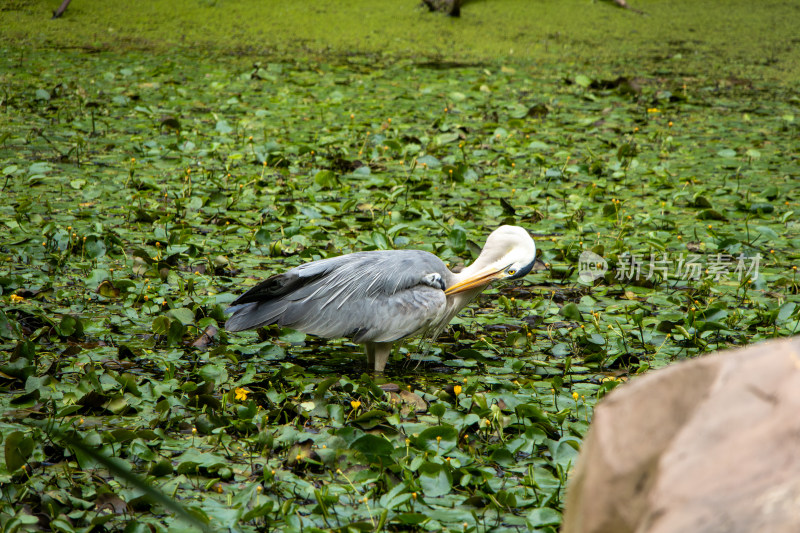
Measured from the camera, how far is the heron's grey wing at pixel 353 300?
317 centimetres

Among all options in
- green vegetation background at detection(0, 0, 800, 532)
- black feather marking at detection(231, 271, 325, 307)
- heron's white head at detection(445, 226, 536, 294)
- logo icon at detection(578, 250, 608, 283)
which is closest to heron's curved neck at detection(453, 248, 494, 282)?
heron's white head at detection(445, 226, 536, 294)

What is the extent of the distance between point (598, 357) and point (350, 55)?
6.31 meters

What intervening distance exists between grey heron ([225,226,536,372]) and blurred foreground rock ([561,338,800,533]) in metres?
1.80

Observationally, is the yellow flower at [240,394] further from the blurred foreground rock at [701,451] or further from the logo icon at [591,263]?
the logo icon at [591,263]

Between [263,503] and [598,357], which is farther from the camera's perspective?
[598,357]

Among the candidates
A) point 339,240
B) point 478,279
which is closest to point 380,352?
point 478,279

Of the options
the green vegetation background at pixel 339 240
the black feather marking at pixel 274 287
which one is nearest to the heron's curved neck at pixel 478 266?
the green vegetation background at pixel 339 240

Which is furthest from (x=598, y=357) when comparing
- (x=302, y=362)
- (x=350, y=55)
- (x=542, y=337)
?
(x=350, y=55)

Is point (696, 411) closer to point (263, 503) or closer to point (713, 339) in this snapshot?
point (263, 503)

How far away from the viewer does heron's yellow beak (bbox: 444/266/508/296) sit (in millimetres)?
3260

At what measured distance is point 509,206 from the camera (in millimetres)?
4766

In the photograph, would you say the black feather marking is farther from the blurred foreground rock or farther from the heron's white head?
the blurred foreground rock

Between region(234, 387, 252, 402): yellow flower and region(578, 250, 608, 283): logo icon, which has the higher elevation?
region(578, 250, 608, 283): logo icon

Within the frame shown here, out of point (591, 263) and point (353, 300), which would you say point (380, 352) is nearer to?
point (353, 300)
